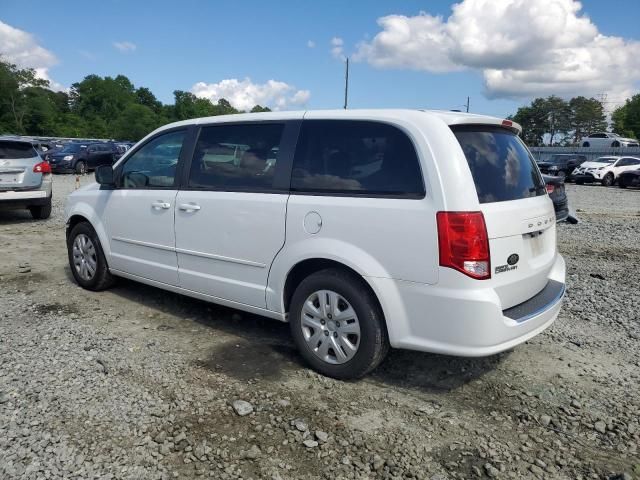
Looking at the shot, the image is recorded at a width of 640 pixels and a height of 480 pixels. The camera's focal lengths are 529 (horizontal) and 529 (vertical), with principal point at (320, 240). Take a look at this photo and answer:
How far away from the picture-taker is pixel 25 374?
3641 mm

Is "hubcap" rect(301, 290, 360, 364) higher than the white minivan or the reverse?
the reverse

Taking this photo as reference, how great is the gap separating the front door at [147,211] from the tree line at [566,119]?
92.6 m

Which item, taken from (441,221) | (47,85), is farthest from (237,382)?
(47,85)

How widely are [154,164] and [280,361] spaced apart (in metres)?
2.24

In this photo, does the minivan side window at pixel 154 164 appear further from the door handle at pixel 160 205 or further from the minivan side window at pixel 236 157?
the minivan side window at pixel 236 157

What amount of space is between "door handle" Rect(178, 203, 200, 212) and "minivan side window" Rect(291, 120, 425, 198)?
3.27ft

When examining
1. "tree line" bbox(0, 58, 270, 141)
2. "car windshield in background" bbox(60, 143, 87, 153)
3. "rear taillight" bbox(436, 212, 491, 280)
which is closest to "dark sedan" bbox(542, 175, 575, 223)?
"rear taillight" bbox(436, 212, 491, 280)

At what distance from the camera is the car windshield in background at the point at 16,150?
9.88 meters

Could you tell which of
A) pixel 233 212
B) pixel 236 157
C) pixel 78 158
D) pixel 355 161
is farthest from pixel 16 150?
pixel 78 158

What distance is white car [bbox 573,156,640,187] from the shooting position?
87.2 ft

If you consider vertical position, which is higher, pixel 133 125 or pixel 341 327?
pixel 133 125

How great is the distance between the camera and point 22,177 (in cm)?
1002

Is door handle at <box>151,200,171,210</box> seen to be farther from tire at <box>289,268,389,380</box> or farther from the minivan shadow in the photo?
tire at <box>289,268,389,380</box>

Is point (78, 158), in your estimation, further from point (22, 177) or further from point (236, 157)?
point (236, 157)
